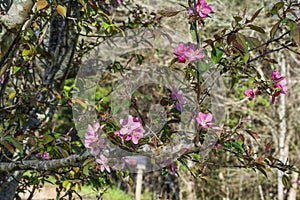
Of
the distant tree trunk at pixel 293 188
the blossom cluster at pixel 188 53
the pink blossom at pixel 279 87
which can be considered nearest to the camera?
the blossom cluster at pixel 188 53

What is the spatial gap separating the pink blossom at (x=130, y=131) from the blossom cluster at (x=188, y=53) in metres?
0.25

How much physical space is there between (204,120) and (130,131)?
23cm

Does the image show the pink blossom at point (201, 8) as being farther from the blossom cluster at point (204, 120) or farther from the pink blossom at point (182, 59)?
the blossom cluster at point (204, 120)

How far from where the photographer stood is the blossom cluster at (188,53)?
124cm

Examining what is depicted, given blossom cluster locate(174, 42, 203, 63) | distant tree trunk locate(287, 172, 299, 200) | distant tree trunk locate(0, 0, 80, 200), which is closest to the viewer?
blossom cluster locate(174, 42, 203, 63)

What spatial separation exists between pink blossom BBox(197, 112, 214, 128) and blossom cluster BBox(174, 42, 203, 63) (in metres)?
0.18

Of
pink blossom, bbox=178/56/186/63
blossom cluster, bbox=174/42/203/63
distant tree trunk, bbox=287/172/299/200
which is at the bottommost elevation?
distant tree trunk, bbox=287/172/299/200

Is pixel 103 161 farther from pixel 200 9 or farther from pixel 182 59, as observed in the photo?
pixel 200 9

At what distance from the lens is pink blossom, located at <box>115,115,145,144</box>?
1.25 metres

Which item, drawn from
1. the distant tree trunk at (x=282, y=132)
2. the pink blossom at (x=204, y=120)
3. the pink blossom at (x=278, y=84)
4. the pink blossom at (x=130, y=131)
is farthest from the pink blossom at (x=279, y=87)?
the distant tree trunk at (x=282, y=132)

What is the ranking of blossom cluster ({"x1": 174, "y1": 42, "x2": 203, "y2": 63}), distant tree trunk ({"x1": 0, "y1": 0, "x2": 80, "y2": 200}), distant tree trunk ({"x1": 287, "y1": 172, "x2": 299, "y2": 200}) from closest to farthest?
1. blossom cluster ({"x1": 174, "y1": 42, "x2": 203, "y2": 63})
2. distant tree trunk ({"x1": 0, "y1": 0, "x2": 80, "y2": 200})
3. distant tree trunk ({"x1": 287, "y1": 172, "x2": 299, "y2": 200})

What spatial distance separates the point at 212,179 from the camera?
6176 mm

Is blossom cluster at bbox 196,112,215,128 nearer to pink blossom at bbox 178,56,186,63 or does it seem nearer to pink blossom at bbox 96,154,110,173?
pink blossom at bbox 178,56,186,63

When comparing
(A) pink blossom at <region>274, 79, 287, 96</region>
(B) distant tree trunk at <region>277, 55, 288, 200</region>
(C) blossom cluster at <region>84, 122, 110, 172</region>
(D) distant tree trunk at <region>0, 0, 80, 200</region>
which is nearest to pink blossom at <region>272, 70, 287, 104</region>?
(A) pink blossom at <region>274, 79, 287, 96</region>
